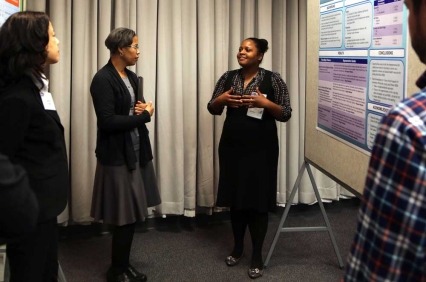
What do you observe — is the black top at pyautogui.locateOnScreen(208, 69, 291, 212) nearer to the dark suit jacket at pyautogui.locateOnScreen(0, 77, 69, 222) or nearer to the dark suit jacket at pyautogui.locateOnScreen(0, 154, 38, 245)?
the dark suit jacket at pyautogui.locateOnScreen(0, 77, 69, 222)

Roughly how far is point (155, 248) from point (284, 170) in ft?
4.10

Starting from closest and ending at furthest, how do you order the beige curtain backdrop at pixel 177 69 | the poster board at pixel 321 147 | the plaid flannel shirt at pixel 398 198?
the plaid flannel shirt at pixel 398 198 → the poster board at pixel 321 147 → the beige curtain backdrop at pixel 177 69

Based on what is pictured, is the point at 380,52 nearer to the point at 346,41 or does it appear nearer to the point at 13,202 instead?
the point at 346,41

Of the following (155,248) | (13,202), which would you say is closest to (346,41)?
(13,202)

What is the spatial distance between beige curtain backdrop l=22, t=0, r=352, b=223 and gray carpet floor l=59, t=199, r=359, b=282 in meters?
0.17

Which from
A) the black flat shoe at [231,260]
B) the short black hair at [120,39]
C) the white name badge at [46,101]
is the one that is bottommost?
the black flat shoe at [231,260]

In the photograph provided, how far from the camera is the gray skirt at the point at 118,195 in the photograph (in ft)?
7.85

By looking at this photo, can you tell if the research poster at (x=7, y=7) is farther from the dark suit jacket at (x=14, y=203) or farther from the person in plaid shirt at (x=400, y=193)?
the person in plaid shirt at (x=400, y=193)

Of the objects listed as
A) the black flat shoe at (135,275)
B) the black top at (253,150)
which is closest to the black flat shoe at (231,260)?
the black top at (253,150)

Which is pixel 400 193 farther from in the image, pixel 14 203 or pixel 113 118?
pixel 113 118

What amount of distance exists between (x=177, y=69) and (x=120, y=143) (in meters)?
1.10

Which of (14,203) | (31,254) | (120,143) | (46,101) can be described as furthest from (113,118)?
(14,203)

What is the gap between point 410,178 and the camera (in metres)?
0.70

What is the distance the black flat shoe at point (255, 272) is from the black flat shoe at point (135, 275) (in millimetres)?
640
